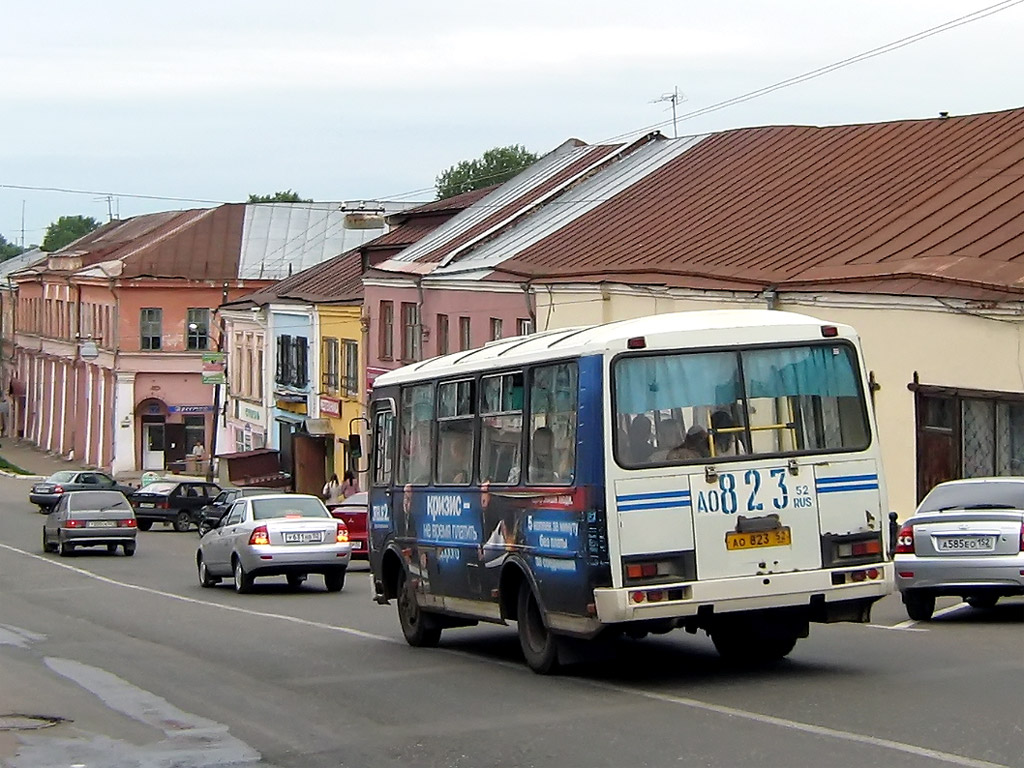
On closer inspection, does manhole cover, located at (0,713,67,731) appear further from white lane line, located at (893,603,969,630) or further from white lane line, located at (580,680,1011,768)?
white lane line, located at (893,603,969,630)

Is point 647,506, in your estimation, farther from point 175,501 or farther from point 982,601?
point 175,501

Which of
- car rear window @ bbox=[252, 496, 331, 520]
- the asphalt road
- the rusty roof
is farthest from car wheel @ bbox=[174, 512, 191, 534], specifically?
the asphalt road

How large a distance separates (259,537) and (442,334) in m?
22.3

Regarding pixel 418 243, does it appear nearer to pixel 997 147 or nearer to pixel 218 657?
pixel 997 147

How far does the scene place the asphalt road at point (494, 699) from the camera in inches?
402

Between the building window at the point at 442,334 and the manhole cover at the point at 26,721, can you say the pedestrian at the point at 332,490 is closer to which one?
the building window at the point at 442,334

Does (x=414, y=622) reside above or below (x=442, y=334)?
below

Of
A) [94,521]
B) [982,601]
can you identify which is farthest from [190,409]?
[982,601]

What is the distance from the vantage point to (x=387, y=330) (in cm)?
5338

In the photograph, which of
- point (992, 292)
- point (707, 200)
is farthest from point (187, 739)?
point (707, 200)

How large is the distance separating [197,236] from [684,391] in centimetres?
7124

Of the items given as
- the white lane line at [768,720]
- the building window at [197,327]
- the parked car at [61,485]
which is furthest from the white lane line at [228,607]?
the building window at [197,327]

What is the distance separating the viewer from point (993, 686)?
12.2 metres

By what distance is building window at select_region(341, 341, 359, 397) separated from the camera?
2219 inches
